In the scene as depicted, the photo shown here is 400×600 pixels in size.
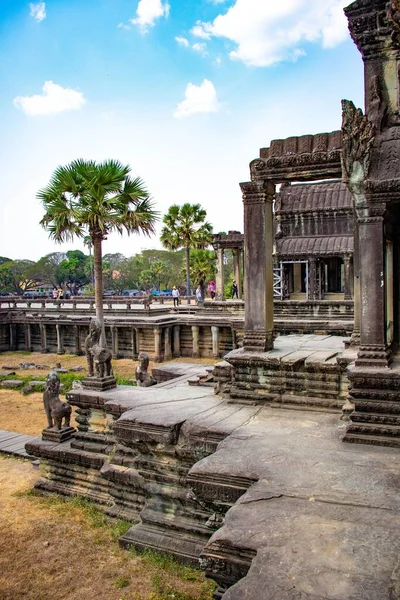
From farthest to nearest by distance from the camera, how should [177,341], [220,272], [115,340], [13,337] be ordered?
[13,337] < [220,272] < [115,340] < [177,341]

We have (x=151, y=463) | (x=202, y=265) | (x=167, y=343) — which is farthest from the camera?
(x=202, y=265)

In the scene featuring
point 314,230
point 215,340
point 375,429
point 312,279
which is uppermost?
point 314,230

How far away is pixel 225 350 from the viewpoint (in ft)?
77.2

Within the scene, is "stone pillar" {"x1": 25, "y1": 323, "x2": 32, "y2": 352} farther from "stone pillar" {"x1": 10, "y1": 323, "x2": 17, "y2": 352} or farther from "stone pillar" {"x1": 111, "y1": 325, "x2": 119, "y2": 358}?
"stone pillar" {"x1": 111, "y1": 325, "x2": 119, "y2": 358}

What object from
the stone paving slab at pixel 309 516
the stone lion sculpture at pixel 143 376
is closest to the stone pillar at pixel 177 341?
the stone lion sculpture at pixel 143 376

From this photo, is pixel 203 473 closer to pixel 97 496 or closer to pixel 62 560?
pixel 62 560

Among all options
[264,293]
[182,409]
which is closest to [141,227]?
[264,293]

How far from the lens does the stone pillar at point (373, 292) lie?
5.89 meters

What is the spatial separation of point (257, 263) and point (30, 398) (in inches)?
453

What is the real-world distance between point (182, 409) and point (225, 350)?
1659cm

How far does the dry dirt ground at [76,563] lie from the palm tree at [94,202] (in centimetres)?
881

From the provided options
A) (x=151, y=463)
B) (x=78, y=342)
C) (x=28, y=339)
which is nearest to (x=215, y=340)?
(x=78, y=342)

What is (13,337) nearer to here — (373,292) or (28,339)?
(28,339)

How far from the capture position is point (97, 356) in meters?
9.12
